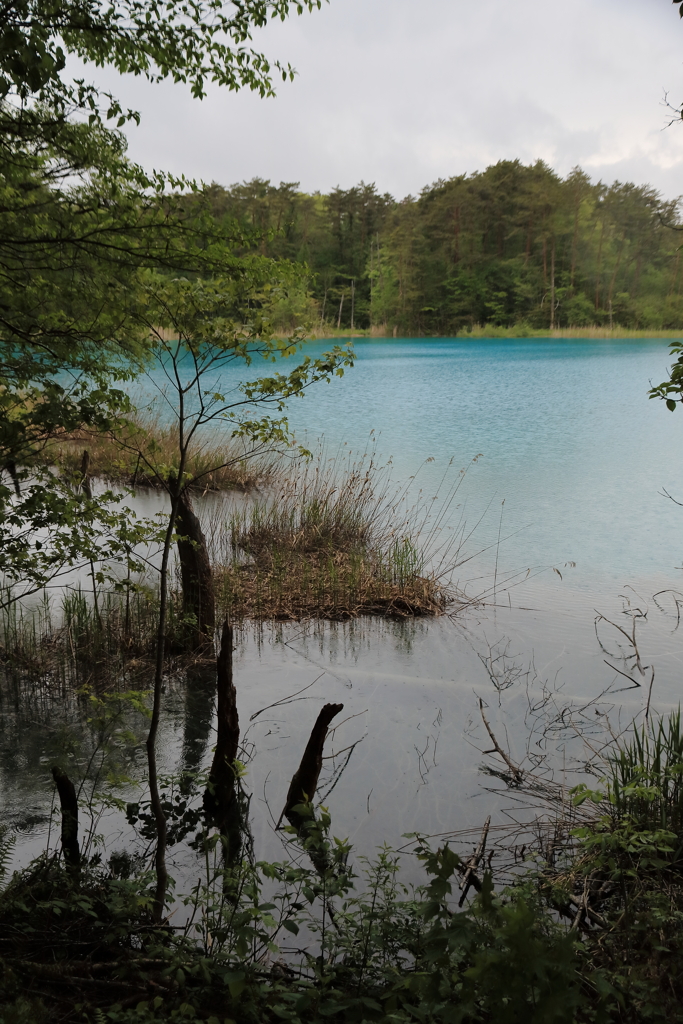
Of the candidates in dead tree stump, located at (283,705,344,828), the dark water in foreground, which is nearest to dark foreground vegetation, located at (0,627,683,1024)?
dead tree stump, located at (283,705,344,828)

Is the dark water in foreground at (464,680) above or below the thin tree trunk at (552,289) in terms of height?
below

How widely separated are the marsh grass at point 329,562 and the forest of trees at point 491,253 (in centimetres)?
4117

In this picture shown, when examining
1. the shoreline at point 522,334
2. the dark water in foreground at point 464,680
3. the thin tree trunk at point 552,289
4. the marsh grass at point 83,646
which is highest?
the thin tree trunk at point 552,289

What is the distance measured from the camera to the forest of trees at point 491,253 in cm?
4709

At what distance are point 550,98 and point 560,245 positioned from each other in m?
44.1

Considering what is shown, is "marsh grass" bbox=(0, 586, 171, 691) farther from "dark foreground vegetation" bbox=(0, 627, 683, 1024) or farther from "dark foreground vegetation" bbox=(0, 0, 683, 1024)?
"dark foreground vegetation" bbox=(0, 627, 683, 1024)

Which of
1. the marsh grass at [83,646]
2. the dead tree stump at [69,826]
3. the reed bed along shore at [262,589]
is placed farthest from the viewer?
the reed bed along shore at [262,589]

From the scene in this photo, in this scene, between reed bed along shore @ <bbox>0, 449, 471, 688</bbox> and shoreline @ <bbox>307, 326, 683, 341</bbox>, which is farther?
shoreline @ <bbox>307, 326, 683, 341</bbox>

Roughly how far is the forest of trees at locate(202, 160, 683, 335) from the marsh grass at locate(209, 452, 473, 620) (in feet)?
135

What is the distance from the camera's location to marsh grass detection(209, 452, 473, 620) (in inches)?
251

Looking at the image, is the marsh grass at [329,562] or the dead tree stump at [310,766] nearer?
the dead tree stump at [310,766]

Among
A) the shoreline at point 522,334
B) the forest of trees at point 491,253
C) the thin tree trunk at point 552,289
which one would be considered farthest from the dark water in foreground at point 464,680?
the forest of trees at point 491,253

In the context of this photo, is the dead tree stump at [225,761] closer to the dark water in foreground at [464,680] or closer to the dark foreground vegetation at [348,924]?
the dark foreground vegetation at [348,924]

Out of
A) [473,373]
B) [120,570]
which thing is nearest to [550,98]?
[473,373]
